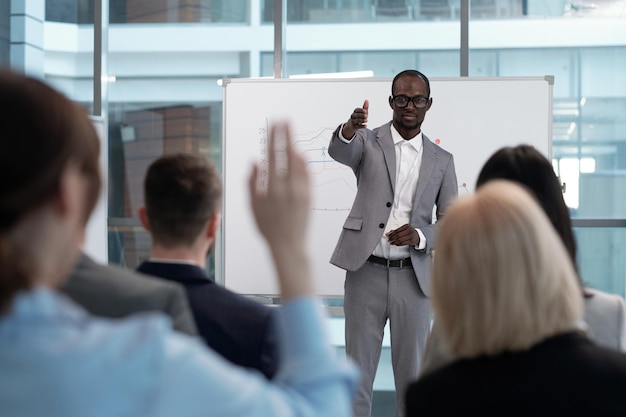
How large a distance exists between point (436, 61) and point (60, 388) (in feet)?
15.9

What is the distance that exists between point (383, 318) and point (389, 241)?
1.25 feet

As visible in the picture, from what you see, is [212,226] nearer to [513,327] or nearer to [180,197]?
[180,197]

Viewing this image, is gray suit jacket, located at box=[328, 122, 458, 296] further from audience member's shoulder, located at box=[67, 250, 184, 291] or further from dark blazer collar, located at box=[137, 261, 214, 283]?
audience member's shoulder, located at box=[67, 250, 184, 291]

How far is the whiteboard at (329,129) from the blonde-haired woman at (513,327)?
3.38m

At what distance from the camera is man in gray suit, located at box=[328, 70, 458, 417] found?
3.69m

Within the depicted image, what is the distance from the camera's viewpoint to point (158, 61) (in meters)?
5.54

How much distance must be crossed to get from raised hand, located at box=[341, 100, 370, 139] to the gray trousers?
0.59 meters

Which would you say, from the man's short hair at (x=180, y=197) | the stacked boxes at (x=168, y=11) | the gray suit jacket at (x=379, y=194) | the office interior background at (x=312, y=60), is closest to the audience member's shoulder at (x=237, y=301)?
the man's short hair at (x=180, y=197)

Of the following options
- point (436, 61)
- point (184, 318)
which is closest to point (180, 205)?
point (184, 318)

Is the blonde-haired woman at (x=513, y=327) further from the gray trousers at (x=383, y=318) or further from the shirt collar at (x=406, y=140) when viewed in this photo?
the shirt collar at (x=406, y=140)

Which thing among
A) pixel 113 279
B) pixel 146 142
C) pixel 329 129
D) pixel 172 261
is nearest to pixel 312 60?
pixel 329 129

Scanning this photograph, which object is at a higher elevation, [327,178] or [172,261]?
[327,178]

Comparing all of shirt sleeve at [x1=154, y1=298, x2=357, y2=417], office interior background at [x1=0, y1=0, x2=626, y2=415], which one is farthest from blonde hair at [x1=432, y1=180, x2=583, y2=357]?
office interior background at [x1=0, y1=0, x2=626, y2=415]

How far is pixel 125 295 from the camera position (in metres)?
1.47
